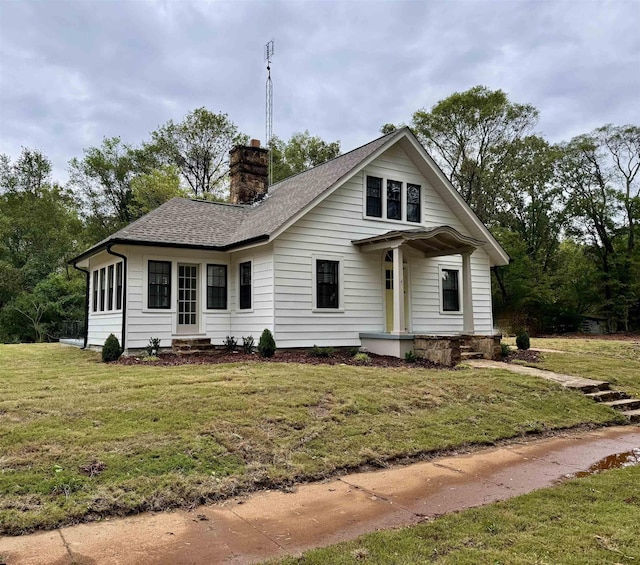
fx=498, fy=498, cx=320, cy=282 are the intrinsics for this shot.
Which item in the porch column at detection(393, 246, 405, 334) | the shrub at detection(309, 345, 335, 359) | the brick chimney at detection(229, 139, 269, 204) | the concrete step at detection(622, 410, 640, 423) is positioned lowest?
the concrete step at detection(622, 410, 640, 423)

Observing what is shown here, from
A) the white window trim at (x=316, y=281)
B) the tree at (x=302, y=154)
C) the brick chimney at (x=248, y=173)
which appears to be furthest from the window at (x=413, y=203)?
the tree at (x=302, y=154)

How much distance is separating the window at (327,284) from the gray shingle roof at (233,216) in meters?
1.88

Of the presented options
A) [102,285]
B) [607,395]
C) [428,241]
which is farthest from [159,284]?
[607,395]

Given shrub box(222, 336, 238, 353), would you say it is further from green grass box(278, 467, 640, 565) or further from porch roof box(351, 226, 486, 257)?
green grass box(278, 467, 640, 565)

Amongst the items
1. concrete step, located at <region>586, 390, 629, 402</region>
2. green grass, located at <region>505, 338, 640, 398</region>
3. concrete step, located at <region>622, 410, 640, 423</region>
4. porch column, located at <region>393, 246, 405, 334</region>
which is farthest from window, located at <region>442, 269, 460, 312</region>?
concrete step, located at <region>622, 410, 640, 423</region>

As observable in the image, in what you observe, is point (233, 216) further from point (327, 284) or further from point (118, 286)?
point (327, 284)

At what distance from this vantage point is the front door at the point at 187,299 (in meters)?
14.4

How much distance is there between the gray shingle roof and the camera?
13.8 m

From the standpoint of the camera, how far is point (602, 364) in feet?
43.2

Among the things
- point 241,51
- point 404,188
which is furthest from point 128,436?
point 241,51

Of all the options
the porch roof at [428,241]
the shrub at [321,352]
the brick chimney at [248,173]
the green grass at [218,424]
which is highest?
the brick chimney at [248,173]

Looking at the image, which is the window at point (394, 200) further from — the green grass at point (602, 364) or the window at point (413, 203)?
the green grass at point (602, 364)

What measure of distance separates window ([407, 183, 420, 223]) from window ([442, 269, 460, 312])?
6.89 ft

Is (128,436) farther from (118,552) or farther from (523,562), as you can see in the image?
(523,562)
